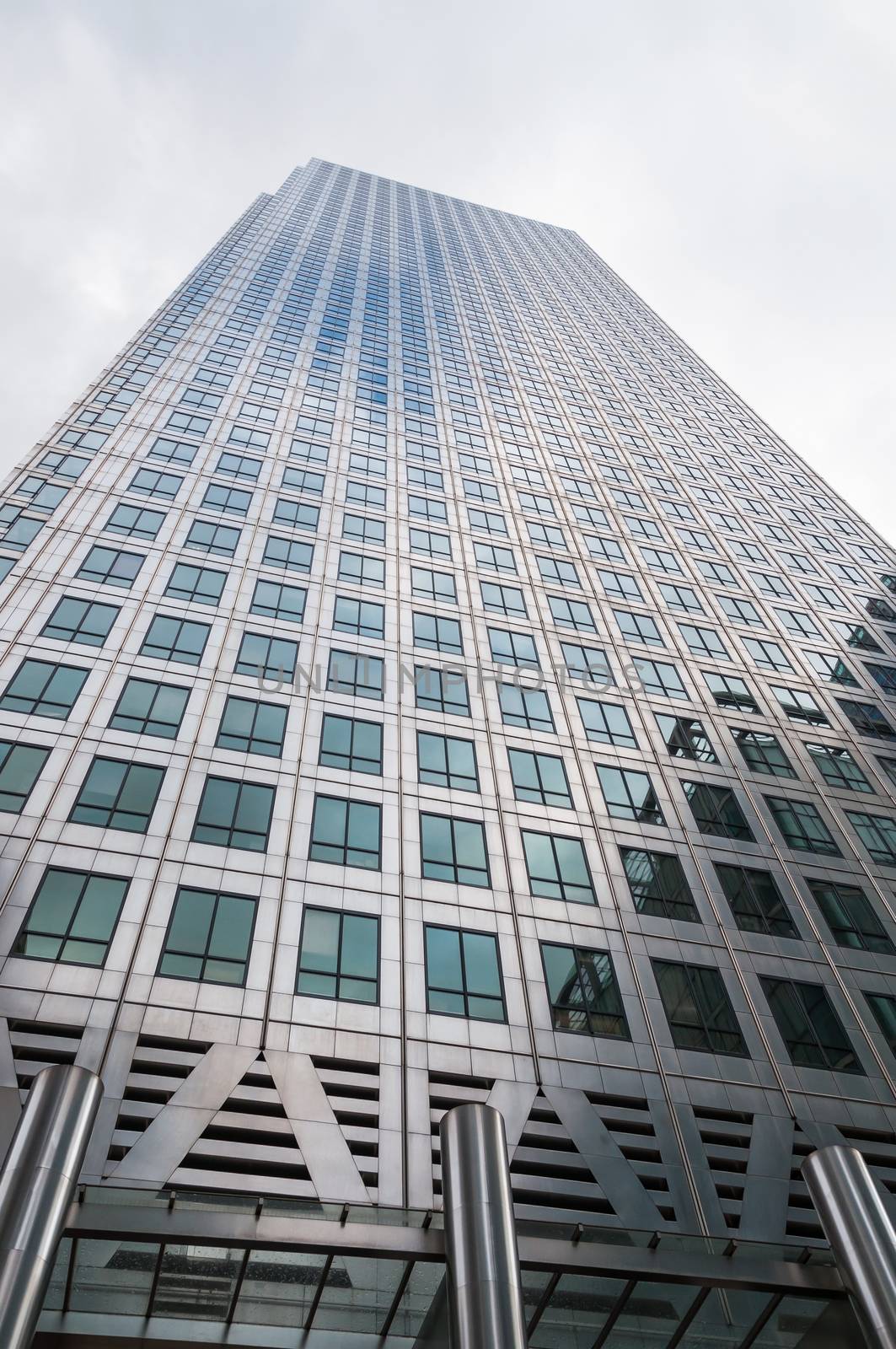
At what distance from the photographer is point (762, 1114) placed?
874 inches

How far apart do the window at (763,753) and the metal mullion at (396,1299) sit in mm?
23488

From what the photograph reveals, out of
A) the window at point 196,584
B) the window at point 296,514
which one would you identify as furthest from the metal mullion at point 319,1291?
the window at point 296,514

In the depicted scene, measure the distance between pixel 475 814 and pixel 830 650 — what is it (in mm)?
24113

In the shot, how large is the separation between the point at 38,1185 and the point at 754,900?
22.1 meters

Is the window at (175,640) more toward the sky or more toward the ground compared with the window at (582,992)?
more toward the sky

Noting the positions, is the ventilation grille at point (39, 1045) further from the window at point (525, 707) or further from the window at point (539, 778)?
the window at point (525, 707)

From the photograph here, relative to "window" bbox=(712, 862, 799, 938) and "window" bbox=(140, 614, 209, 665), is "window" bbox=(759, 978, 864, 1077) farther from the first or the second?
"window" bbox=(140, 614, 209, 665)

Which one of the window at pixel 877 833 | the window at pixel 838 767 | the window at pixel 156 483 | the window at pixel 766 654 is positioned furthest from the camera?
the window at pixel 766 654

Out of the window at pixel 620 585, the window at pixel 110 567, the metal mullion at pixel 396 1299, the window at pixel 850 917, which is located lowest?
the metal mullion at pixel 396 1299

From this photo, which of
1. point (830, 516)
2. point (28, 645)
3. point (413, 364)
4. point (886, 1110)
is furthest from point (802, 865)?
point (413, 364)

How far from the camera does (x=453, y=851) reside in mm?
26750

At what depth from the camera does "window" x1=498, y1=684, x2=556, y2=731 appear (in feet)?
107

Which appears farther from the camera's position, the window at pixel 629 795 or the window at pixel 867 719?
the window at pixel 867 719

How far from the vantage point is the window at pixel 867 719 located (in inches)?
1516
